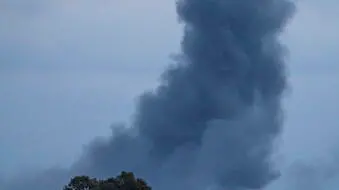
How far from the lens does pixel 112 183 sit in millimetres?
93750

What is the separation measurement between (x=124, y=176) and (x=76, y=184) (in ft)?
14.4

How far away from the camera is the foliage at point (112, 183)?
9306 cm

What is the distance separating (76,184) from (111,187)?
3.61m

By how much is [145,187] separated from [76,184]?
6316 mm

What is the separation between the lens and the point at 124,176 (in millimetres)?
93875

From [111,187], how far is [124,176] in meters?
1.58

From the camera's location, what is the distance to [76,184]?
3738 inches

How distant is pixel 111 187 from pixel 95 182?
9.10ft

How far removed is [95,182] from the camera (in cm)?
9544

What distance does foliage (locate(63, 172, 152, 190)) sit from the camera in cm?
9306

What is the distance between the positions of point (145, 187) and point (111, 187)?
9.48ft

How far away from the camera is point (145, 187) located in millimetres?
93000
